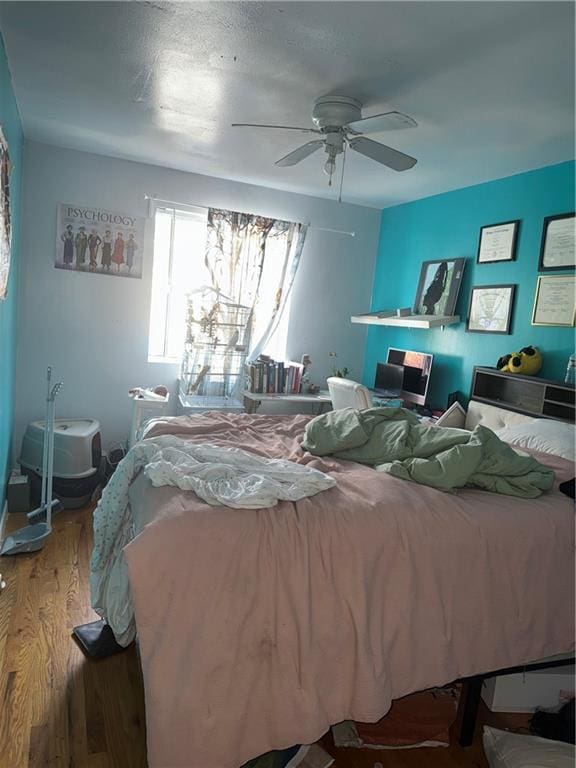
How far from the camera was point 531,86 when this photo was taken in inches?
85.3

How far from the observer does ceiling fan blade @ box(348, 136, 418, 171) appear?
2375 mm

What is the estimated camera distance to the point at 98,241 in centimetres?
387

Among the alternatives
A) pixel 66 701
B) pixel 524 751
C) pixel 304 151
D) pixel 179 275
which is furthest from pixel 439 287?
pixel 66 701

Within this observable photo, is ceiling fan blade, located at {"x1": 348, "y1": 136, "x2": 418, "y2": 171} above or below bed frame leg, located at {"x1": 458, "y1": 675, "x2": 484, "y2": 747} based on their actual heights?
above

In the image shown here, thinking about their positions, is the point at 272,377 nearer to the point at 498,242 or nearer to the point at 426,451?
the point at 498,242

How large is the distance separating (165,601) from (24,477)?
242 cm

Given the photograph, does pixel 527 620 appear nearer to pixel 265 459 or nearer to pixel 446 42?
pixel 265 459

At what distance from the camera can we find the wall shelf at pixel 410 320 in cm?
368

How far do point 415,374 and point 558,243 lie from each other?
54.7 inches

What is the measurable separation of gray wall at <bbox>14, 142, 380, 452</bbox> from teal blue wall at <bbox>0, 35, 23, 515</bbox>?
Answer: 0.26 m

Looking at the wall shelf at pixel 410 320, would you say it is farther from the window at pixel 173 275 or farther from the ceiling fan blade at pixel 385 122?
the ceiling fan blade at pixel 385 122

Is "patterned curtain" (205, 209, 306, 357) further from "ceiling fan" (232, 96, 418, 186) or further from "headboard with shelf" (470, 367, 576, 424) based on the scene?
"headboard with shelf" (470, 367, 576, 424)

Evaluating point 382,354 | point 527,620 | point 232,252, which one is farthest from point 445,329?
point 527,620

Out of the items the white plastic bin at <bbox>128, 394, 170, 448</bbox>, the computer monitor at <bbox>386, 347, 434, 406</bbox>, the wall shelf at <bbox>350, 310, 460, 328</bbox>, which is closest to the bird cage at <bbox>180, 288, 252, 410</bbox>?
the white plastic bin at <bbox>128, 394, 170, 448</bbox>
